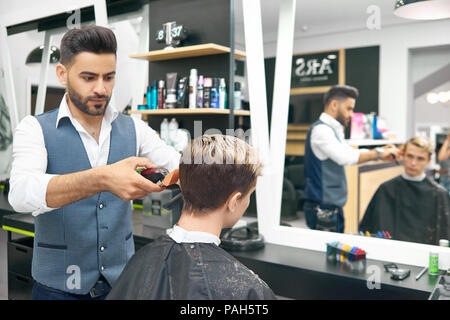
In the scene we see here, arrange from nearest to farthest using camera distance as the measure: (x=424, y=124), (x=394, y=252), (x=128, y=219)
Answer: (x=128, y=219), (x=394, y=252), (x=424, y=124)

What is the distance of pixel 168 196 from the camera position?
8.79 feet

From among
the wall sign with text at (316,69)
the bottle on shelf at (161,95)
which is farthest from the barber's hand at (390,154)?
the wall sign with text at (316,69)

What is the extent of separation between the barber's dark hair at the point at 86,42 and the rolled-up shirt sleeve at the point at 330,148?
7.18ft

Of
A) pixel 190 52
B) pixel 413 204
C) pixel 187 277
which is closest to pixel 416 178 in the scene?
pixel 413 204

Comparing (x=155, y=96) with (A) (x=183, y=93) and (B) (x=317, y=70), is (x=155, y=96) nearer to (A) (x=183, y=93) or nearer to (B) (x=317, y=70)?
(A) (x=183, y=93)

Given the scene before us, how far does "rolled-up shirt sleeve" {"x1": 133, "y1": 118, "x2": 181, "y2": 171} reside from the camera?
1.82 metres

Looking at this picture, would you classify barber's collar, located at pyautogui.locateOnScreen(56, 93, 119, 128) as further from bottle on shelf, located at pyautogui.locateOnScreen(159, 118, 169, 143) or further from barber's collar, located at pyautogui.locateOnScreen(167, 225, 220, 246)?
bottle on shelf, located at pyautogui.locateOnScreen(159, 118, 169, 143)

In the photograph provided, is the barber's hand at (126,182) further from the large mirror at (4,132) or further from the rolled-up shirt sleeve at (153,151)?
the large mirror at (4,132)

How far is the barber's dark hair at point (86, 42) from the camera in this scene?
4.89 ft

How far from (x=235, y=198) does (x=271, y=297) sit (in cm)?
32

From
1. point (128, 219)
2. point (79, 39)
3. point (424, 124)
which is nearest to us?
point (79, 39)

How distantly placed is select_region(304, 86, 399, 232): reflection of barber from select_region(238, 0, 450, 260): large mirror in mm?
645
